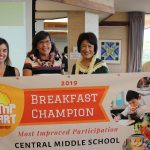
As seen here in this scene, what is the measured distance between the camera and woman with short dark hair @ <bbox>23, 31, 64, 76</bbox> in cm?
277

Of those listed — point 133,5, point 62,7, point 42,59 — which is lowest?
point 42,59

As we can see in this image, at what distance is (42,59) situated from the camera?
2.83m

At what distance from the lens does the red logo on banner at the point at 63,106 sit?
7.45 ft

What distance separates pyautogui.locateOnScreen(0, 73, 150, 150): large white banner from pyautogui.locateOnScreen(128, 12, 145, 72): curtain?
22.5ft

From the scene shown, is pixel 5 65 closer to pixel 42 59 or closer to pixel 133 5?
pixel 42 59

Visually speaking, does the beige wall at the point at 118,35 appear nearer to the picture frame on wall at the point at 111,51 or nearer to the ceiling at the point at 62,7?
the picture frame on wall at the point at 111,51

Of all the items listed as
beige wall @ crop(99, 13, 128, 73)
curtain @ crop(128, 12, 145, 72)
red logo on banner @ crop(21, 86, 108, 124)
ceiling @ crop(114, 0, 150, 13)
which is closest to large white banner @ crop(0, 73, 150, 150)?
red logo on banner @ crop(21, 86, 108, 124)

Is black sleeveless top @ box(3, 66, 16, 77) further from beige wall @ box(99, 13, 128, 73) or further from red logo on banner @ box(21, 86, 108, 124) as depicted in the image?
beige wall @ box(99, 13, 128, 73)

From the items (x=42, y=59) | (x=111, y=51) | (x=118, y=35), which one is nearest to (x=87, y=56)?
(x=42, y=59)

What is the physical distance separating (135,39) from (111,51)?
30.5 inches

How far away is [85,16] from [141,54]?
120 inches

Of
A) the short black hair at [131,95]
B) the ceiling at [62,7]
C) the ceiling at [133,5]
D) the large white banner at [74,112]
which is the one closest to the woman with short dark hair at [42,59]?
the large white banner at [74,112]

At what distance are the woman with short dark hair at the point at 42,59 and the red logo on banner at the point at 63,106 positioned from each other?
520mm

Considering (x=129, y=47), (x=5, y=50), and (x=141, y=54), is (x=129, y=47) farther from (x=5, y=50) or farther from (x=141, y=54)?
(x=5, y=50)
